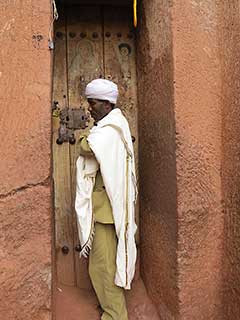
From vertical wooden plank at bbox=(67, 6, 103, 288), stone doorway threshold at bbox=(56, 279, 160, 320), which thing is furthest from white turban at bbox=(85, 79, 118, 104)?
stone doorway threshold at bbox=(56, 279, 160, 320)

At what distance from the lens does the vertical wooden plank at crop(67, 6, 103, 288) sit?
2.62 metres

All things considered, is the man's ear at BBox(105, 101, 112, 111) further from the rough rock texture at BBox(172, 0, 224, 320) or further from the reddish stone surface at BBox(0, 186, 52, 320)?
the reddish stone surface at BBox(0, 186, 52, 320)

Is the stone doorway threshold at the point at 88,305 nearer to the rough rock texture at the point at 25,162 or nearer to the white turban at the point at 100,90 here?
the rough rock texture at the point at 25,162

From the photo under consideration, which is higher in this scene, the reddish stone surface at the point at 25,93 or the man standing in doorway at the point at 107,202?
the reddish stone surface at the point at 25,93

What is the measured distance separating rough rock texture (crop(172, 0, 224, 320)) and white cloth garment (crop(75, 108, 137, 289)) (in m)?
0.27

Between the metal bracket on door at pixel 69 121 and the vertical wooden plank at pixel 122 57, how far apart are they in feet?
0.82

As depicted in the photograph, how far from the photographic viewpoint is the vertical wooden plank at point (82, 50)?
2623 millimetres

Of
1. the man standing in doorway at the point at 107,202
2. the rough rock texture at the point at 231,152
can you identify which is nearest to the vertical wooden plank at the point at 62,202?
the man standing in doorway at the point at 107,202

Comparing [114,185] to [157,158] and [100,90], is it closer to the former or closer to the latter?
[157,158]

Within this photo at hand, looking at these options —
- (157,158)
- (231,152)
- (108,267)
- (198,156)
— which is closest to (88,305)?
(108,267)

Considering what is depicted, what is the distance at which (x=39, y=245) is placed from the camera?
79.0 inches

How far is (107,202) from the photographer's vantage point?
7.34 feet

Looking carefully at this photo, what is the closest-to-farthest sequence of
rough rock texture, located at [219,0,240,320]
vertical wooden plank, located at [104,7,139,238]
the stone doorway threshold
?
rough rock texture, located at [219,0,240,320] < the stone doorway threshold < vertical wooden plank, located at [104,7,139,238]

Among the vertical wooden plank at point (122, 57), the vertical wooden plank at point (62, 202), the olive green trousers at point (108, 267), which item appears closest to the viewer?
the olive green trousers at point (108, 267)
